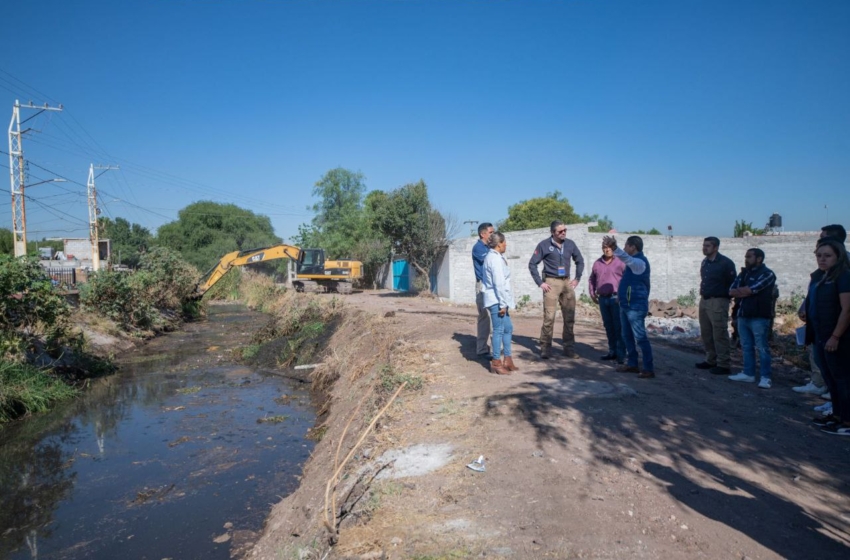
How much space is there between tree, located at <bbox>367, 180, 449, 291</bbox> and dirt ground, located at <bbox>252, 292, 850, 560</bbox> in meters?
16.2

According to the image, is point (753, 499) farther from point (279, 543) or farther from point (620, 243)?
point (620, 243)

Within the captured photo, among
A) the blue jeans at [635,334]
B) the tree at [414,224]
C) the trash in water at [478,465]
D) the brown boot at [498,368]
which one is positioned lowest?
the trash in water at [478,465]

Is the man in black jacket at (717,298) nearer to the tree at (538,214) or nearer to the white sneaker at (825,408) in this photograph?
the white sneaker at (825,408)

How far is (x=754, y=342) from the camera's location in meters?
6.30

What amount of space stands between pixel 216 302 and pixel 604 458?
30.3 metres

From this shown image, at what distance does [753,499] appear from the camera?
3.39m

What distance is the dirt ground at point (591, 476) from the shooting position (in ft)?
9.77

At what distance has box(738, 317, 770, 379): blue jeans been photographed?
6.11 meters

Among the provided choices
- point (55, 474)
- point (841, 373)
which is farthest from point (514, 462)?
point (55, 474)

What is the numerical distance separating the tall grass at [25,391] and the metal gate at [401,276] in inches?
705

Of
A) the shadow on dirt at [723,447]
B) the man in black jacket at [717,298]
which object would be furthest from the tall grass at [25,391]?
the man in black jacket at [717,298]

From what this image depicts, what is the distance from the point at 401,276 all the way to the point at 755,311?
22261mm

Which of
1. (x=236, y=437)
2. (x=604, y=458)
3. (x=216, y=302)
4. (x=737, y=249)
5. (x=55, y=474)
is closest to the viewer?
(x=604, y=458)

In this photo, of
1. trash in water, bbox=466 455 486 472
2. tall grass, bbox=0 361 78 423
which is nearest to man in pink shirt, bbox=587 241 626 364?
trash in water, bbox=466 455 486 472
